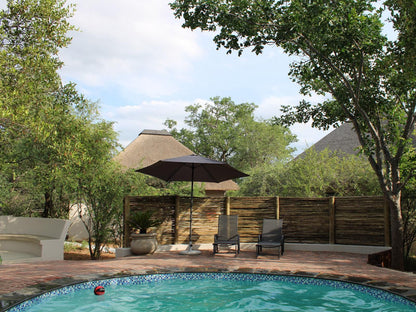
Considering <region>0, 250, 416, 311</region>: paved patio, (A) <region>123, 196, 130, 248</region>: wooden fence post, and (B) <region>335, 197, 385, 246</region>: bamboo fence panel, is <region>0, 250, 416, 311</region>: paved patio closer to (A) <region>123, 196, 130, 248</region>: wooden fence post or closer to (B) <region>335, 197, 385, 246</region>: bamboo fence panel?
(B) <region>335, 197, 385, 246</region>: bamboo fence panel

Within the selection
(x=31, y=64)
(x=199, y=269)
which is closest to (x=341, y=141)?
(x=199, y=269)

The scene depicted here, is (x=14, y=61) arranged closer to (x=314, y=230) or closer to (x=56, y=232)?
(x=56, y=232)

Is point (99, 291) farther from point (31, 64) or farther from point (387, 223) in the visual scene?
point (387, 223)

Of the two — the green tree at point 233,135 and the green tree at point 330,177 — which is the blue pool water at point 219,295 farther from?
the green tree at point 233,135

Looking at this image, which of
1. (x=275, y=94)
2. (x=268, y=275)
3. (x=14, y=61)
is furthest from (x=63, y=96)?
(x=275, y=94)

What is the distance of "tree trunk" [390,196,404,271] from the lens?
918 centimetres

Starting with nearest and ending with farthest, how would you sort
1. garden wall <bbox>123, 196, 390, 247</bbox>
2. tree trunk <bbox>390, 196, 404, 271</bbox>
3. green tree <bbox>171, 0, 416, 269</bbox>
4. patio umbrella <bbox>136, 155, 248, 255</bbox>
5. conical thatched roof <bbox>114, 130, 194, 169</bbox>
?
green tree <bbox>171, 0, 416, 269</bbox>, tree trunk <bbox>390, 196, 404, 271</bbox>, patio umbrella <bbox>136, 155, 248, 255</bbox>, garden wall <bbox>123, 196, 390, 247</bbox>, conical thatched roof <bbox>114, 130, 194, 169</bbox>

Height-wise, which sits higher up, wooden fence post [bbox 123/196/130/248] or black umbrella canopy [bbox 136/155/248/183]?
black umbrella canopy [bbox 136/155/248/183]

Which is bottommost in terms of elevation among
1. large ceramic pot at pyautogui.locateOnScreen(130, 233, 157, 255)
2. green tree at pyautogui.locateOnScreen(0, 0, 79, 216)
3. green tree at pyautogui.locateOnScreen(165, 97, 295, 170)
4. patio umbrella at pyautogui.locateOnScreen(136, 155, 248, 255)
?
large ceramic pot at pyautogui.locateOnScreen(130, 233, 157, 255)

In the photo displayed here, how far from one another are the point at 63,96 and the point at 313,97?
6.96 metres

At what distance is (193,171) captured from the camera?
1066 centimetres

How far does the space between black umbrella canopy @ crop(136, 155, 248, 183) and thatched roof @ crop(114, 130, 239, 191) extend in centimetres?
915

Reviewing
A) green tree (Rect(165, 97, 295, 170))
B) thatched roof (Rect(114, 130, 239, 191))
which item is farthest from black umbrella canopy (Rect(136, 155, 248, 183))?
green tree (Rect(165, 97, 295, 170))

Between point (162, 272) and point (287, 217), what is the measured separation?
4881 mm
